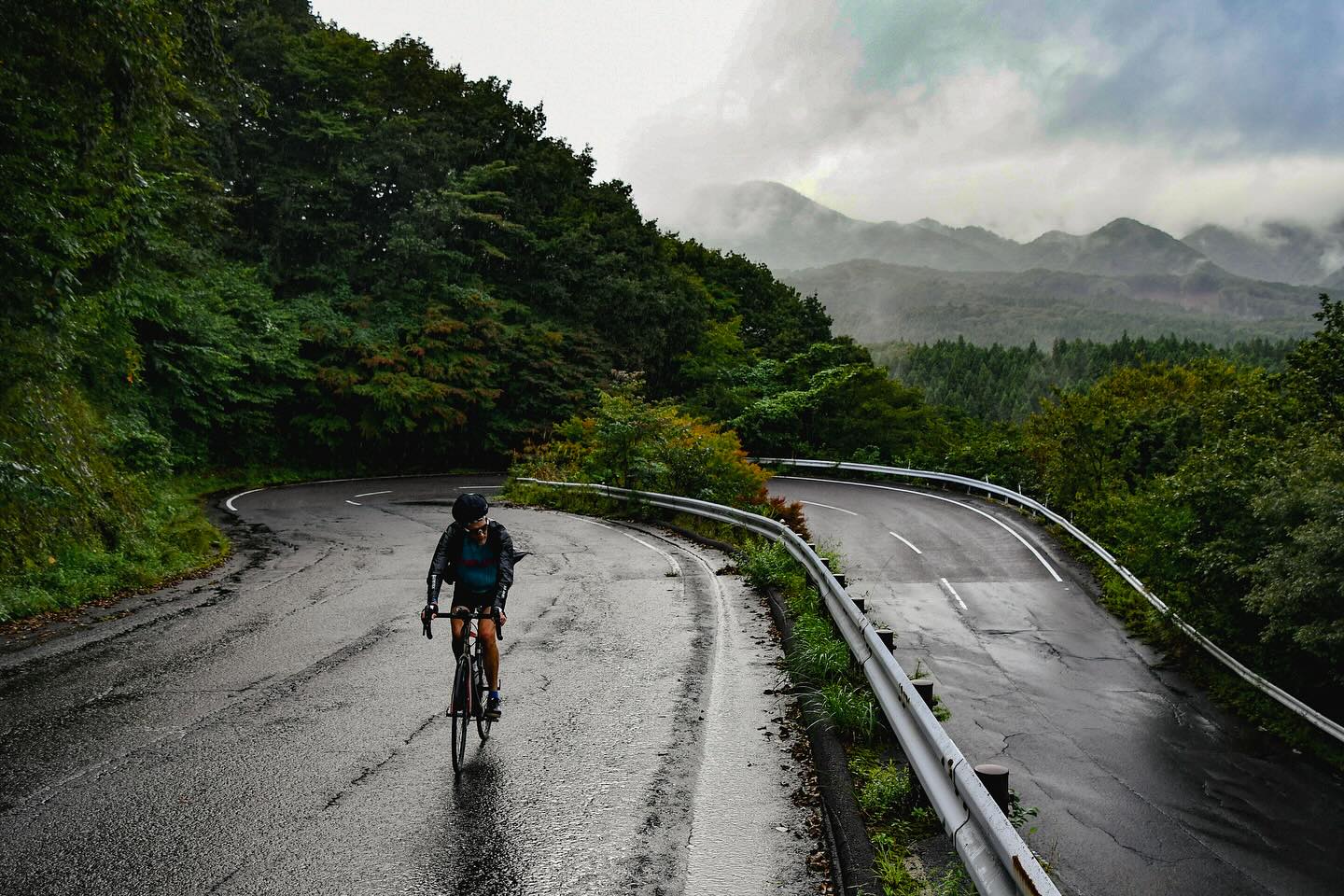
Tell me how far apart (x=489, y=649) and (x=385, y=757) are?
0.98 m

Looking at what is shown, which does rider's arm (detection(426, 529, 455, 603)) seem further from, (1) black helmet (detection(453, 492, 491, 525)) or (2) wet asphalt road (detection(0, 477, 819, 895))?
(2) wet asphalt road (detection(0, 477, 819, 895))

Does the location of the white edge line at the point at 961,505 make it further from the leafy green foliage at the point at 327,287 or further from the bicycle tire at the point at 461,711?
the bicycle tire at the point at 461,711

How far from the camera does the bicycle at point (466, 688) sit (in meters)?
5.20

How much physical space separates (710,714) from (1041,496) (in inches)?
867

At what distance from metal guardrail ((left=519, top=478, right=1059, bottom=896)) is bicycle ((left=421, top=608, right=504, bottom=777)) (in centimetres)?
256

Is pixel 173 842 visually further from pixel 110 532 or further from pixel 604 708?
pixel 110 532

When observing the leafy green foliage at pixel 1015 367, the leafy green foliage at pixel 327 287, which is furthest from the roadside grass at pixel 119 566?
the leafy green foliage at pixel 1015 367

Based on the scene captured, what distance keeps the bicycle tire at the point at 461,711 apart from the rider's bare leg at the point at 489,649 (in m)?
0.22

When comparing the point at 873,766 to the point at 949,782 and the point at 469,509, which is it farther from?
the point at 469,509

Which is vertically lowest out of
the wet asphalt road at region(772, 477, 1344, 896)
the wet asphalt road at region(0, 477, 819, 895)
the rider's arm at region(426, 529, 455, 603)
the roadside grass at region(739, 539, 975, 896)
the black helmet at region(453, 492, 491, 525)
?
the wet asphalt road at region(772, 477, 1344, 896)

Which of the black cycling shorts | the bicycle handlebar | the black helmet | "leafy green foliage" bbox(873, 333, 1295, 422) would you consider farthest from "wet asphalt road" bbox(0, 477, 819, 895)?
"leafy green foliage" bbox(873, 333, 1295, 422)

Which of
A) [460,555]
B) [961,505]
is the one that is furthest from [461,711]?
[961,505]

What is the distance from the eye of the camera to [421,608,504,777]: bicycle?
5199mm

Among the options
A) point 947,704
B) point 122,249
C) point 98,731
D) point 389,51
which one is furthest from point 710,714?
point 389,51
